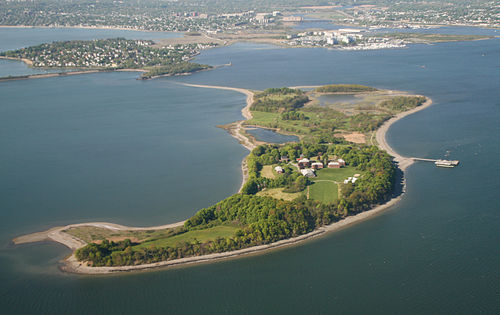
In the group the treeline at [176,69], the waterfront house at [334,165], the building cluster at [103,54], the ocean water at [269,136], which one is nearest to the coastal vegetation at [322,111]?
the ocean water at [269,136]

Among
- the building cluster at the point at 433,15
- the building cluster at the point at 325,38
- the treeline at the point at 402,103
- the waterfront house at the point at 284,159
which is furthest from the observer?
the building cluster at the point at 433,15

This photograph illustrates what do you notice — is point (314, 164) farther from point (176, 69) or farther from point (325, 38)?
point (325, 38)

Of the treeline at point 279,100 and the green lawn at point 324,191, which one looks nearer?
the green lawn at point 324,191

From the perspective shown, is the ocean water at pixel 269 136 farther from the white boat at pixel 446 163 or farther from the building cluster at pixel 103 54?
the building cluster at pixel 103 54

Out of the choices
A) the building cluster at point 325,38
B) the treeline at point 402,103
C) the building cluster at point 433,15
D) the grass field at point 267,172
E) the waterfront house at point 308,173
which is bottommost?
the grass field at point 267,172

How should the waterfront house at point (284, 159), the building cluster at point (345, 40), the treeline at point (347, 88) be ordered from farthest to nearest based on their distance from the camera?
the building cluster at point (345, 40) < the treeline at point (347, 88) < the waterfront house at point (284, 159)

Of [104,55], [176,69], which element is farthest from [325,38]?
[104,55]

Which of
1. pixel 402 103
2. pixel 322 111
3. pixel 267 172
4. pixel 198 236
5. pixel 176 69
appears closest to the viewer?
pixel 198 236
